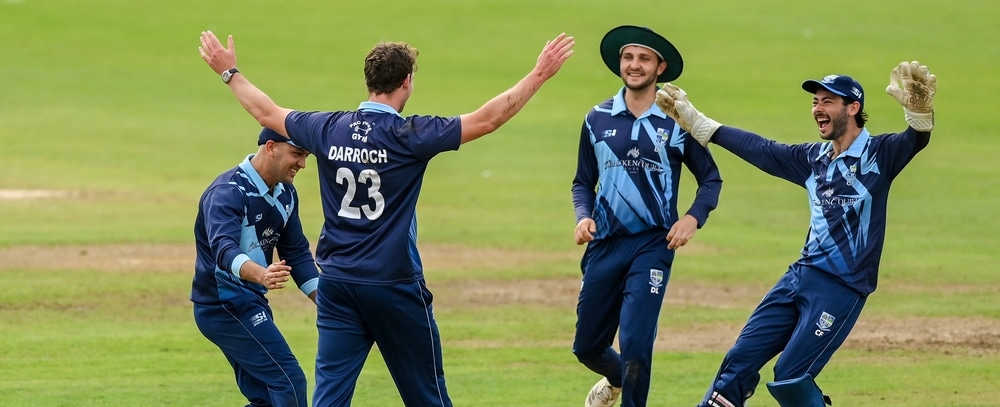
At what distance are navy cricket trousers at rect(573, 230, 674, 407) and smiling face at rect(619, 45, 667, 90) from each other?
3.19 ft

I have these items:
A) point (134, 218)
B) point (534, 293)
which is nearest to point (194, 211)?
point (134, 218)

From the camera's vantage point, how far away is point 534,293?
17.6m

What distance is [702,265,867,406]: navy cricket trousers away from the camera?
27.8 feet

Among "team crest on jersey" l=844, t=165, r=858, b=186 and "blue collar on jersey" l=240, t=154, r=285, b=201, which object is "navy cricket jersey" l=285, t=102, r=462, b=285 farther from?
"team crest on jersey" l=844, t=165, r=858, b=186

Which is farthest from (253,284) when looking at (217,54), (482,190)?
(482,190)

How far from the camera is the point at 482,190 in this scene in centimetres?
2755

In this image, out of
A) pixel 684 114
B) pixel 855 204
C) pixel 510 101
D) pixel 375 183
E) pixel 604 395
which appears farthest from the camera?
pixel 604 395

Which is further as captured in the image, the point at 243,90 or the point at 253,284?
the point at 253,284

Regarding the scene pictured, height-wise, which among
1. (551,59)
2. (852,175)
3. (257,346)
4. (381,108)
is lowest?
(257,346)

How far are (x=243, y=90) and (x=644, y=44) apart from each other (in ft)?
9.27

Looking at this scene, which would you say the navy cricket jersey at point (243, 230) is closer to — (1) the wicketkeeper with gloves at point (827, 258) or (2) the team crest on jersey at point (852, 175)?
(1) the wicketkeeper with gloves at point (827, 258)

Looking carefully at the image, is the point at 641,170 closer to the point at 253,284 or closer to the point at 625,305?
the point at 625,305

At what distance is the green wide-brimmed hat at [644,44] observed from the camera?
941cm

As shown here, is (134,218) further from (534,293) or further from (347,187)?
(347,187)
